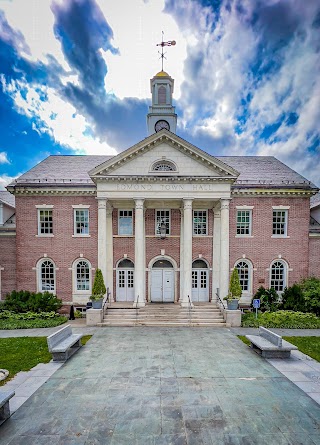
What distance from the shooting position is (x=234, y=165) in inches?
857

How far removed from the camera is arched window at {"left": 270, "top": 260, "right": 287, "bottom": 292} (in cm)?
1870

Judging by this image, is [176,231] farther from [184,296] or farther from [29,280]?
[29,280]

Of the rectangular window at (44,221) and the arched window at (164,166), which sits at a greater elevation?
the arched window at (164,166)

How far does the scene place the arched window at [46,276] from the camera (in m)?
18.4

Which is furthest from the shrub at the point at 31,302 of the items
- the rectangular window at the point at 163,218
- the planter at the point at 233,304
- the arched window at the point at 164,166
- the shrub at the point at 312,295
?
the shrub at the point at 312,295

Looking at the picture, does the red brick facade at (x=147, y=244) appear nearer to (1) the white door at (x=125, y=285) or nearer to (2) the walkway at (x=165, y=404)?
(1) the white door at (x=125, y=285)

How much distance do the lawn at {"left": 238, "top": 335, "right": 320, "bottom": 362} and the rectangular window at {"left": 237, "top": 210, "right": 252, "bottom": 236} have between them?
806 centimetres

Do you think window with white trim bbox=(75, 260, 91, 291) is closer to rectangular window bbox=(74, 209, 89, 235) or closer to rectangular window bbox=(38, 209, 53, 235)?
rectangular window bbox=(74, 209, 89, 235)

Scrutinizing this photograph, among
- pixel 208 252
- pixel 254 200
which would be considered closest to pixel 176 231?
pixel 208 252

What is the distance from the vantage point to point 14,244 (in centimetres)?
1884

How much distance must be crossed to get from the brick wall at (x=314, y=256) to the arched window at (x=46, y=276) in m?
19.5

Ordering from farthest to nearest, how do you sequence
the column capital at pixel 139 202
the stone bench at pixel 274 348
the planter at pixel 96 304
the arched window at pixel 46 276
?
the arched window at pixel 46 276
the column capital at pixel 139 202
the planter at pixel 96 304
the stone bench at pixel 274 348

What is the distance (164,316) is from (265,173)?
13.8 metres

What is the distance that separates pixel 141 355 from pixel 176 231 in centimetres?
1029
